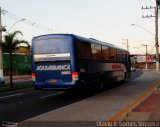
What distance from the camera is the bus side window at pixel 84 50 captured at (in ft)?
64.2

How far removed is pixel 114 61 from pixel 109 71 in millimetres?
2096

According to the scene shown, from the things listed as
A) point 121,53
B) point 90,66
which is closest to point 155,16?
point 121,53

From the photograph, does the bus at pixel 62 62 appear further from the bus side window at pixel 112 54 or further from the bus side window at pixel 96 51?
the bus side window at pixel 112 54

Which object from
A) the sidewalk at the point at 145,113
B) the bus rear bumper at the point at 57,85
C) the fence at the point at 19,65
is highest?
the fence at the point at 19,65

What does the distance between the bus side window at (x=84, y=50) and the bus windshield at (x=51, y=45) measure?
1000 mm

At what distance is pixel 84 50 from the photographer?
2009 centimetres

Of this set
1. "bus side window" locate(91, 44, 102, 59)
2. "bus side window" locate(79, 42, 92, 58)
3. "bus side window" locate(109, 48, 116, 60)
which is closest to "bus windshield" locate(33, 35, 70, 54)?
"bus side window" locate(79, 42, 92, 58)

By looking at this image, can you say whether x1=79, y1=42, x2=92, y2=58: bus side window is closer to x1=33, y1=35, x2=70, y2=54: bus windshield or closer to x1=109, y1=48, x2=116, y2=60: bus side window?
x1=33, y1=35, x2=70, y2=54: bus windshield

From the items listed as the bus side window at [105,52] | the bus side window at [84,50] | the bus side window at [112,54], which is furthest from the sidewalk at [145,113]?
the bus side window at [112,54]

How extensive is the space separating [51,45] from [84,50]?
1859 millimetres

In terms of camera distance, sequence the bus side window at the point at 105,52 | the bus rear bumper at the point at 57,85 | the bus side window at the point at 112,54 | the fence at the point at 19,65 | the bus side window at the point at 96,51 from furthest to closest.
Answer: the fence at the point at 19,65 → the bus side window at the point at 112,54 → the bus side window at the point at 105,52 → the bus side window at the point at 96,51 → the bus rear bumper at the point at 57,85

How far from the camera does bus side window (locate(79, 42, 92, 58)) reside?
19553 millimetres

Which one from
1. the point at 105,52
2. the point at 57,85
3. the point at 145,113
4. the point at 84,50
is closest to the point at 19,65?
Answer: the point at 105,52

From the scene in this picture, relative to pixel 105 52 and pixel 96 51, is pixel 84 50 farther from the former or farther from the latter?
pixel 105 52
